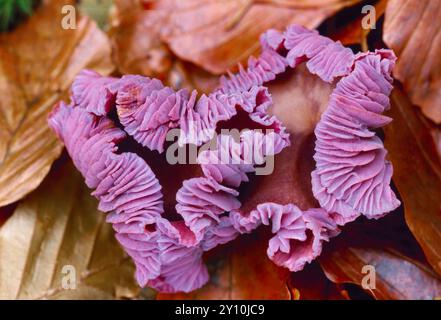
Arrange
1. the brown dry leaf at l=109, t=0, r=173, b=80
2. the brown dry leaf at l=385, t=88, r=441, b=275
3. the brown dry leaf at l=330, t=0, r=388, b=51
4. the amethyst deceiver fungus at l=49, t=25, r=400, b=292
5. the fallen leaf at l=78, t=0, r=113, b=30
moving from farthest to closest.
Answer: the fallen leaf at l=78, t=0, r=113, b=30
the brown dry leaf at l=109, t=0, r=173, b=80
the brown dry leaf at l=330, t=0, r=388, b=51
the brown dry leaf at l=385, t=88, r=441, b=275
the amethyst deceiver fungus at l=49, t=25, r=400, b=292

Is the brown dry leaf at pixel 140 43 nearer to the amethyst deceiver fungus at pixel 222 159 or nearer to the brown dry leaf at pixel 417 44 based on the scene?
the amethyst deceiver fungus at pixel 222 159

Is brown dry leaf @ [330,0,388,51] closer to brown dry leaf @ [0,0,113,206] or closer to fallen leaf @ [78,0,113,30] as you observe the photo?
brown dry leaf @ [0,0,113,206]

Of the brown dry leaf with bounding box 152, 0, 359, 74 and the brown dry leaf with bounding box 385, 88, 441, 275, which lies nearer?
the brown dry leaf with bounding box 385, 88, 441, 275

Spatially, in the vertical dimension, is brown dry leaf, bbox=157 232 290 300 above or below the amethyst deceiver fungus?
below

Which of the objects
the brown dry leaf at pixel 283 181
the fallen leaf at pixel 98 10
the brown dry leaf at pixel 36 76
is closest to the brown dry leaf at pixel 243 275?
the brown dry leaf at pixel 283 181

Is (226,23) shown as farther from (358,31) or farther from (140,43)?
(358,31)

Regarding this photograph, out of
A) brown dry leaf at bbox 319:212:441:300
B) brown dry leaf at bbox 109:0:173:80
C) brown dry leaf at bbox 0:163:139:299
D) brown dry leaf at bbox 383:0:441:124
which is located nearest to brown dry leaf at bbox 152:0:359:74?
brown dry leaf at bbox 109:0:173:80
